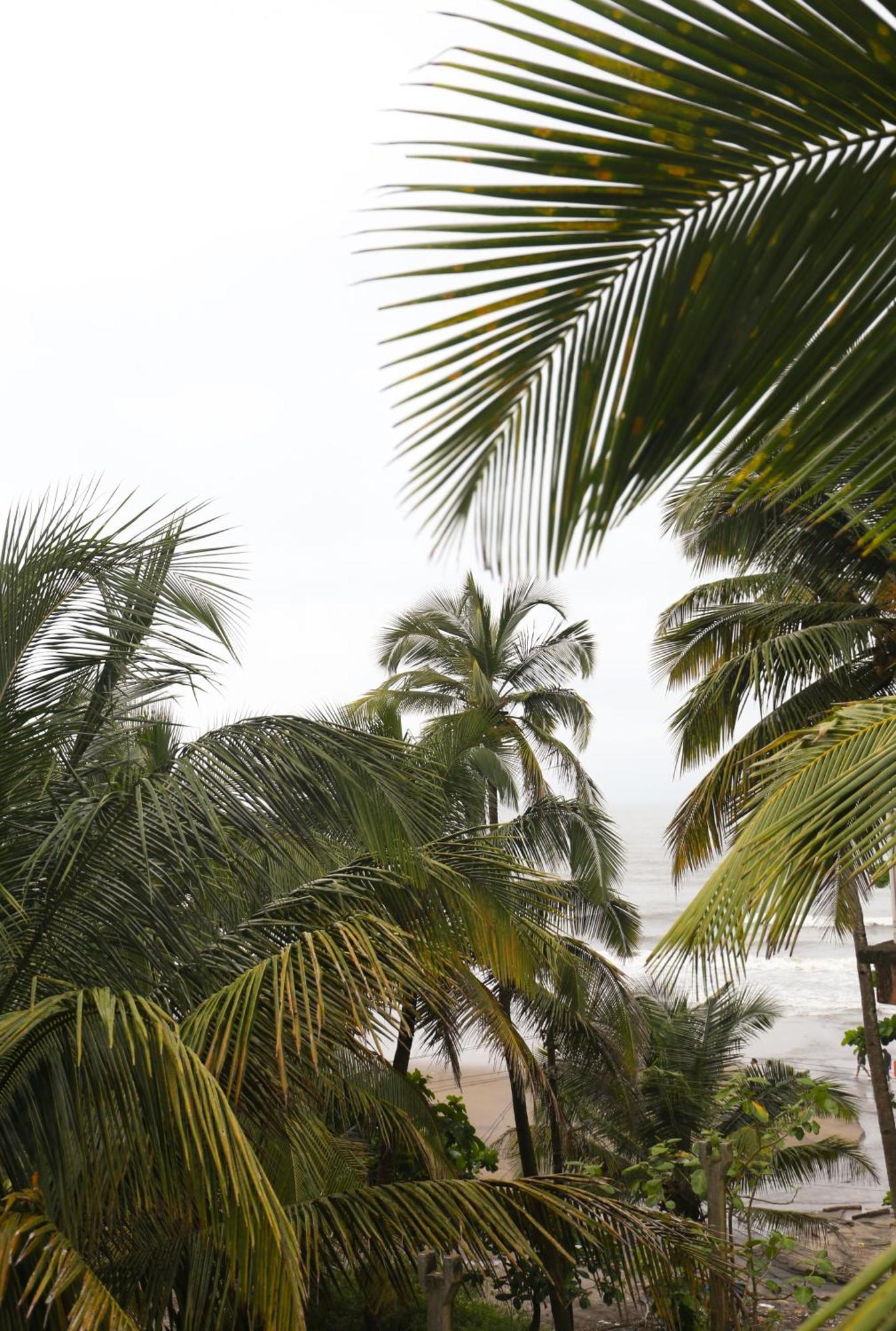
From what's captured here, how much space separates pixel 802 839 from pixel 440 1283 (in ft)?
13.6

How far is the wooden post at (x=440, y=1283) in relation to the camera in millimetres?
5574

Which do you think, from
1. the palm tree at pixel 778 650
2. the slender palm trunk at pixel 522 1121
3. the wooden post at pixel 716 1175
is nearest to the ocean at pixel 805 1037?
the slender palm trunk at pixel 522 1121

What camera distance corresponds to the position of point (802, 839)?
2.70 metres

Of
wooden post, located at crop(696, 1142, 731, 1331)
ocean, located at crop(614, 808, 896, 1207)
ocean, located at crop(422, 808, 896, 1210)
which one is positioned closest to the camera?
wooden post, located at crop(696, 1142, 731, 1331)

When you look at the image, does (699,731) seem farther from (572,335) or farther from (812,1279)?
(572,335)

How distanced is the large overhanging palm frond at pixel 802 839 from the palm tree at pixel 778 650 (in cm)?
604

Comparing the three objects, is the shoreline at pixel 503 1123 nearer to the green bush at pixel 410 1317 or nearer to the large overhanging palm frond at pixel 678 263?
the green bush at pixel 410 1317

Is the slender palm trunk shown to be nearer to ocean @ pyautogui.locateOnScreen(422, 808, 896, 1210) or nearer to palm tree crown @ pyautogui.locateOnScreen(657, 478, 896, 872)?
ocean @ pyautogui.locateOnScreen(422, 808, 896, 1210)

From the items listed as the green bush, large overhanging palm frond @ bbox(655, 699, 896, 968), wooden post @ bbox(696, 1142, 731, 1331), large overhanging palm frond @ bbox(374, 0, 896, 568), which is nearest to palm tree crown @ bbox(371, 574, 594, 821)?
the green bush

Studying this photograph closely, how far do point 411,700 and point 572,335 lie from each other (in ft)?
49.7

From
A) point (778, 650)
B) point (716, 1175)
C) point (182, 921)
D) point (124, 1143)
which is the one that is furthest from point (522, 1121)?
point (124, 1143)

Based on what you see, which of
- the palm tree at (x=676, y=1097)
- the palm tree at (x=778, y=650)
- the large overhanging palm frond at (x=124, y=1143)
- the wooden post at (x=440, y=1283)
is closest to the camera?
the large overhanging palm frond at (x=124, y=1143)

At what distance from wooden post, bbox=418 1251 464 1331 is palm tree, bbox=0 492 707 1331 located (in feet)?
1.63

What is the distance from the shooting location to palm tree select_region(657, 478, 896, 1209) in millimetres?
10633
